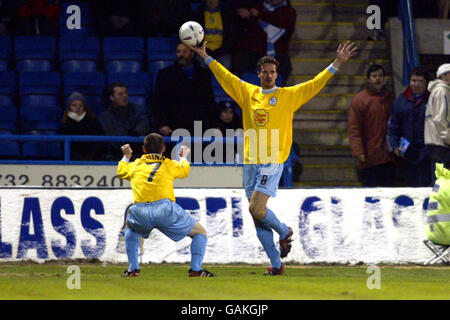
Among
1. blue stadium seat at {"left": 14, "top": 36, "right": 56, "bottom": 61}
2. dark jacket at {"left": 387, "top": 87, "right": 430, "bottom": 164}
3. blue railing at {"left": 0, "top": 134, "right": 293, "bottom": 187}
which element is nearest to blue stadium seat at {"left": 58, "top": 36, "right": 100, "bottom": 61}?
blue stadium seat at {"left": 14, "top": 36, "right": 56, "bottom": 61}

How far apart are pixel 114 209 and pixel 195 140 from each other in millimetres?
1439

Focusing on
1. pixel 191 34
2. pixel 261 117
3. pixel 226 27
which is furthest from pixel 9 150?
pixel 261 117

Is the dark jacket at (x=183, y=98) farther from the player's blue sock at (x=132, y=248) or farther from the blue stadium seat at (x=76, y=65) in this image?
the player's blue sock at (x=132, y=248)

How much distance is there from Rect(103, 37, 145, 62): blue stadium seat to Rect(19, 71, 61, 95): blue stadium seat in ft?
3.30

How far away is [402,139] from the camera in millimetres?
14492

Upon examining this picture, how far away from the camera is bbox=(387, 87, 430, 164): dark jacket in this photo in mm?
14477

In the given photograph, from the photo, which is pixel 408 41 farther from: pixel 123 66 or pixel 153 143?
pixel 153 143

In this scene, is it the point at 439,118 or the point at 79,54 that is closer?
the point at 439,118

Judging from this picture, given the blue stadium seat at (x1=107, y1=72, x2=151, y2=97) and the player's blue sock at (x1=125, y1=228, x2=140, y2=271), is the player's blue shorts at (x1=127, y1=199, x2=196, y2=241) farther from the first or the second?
the blue stadium seat at (x1=107, y1=72, x2=151, y2=97)

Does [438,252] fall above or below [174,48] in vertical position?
below

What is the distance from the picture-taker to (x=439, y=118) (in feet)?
44.0

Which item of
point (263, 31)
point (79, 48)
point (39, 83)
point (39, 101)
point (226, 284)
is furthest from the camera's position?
point (79, 48)

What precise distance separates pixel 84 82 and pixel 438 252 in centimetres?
657

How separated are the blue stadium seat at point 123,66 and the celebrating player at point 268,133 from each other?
21.0ft
